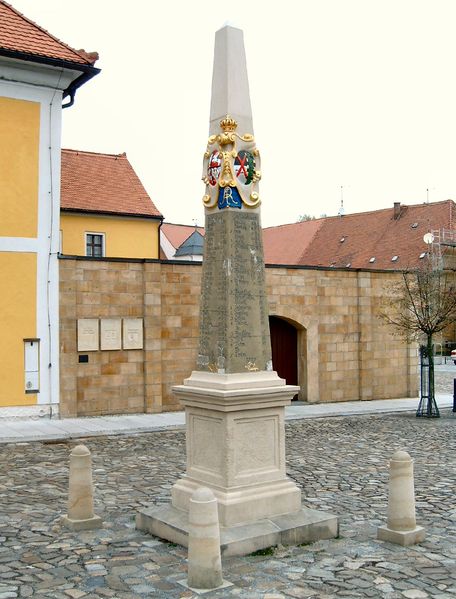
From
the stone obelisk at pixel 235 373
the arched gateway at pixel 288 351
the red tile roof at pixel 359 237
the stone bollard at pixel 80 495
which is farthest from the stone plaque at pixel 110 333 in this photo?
the red tile roof at pixel 359 237

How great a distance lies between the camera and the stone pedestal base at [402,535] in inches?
276

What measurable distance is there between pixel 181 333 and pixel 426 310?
246 inches

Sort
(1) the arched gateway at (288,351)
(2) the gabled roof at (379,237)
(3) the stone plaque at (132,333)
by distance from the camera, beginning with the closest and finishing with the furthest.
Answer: (3) the stone plaque at (132,333), (1) the arched gateway at (288,351), (2) the gabled roof at (379,237)

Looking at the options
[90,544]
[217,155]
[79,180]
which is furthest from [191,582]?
[79,180]

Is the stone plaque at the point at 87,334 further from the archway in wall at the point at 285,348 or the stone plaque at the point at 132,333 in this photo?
the archway in wall at the point at 285,348

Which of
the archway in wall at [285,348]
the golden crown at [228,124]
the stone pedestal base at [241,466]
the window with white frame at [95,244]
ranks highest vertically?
the window with white frame at [95,244]

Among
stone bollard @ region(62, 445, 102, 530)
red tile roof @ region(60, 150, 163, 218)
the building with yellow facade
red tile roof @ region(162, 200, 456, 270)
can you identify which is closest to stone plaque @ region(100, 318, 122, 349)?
the building with yellow facade

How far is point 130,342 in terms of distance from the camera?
1731 cm

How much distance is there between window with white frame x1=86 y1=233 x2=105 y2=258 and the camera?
26.0m

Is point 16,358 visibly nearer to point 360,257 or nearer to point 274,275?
point 274,275

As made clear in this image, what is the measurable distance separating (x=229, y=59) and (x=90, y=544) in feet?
17.0

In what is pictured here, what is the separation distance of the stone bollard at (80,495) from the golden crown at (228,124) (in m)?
3.84

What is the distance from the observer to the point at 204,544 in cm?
570

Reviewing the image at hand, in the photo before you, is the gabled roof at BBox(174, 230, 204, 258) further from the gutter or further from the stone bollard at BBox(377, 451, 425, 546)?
the stone bollard at BBox(377, 451, 425, 546)
